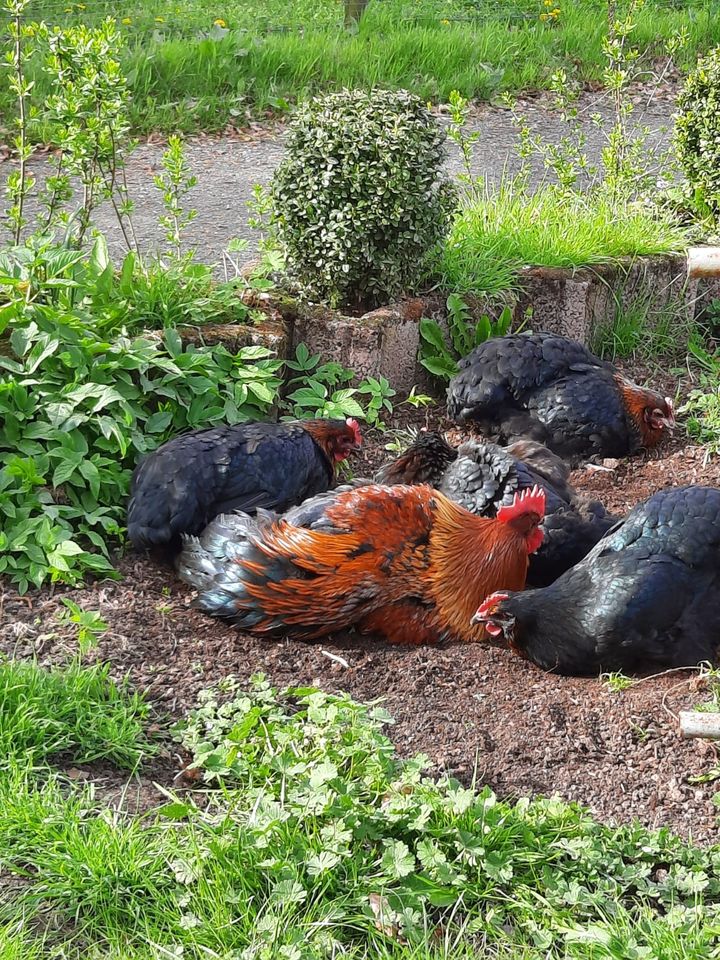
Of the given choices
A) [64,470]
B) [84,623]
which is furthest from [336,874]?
[64,470]

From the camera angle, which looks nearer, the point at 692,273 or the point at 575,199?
the point at 692,273

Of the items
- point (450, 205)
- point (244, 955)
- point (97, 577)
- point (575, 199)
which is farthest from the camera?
point (575, 199)

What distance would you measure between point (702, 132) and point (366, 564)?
425 centimetres

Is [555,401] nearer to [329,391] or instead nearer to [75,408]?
[329,391]

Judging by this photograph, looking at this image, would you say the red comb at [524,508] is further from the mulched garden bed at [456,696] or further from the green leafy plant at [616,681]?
the green leafy plant at [616,681]

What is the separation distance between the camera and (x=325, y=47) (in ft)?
33.6

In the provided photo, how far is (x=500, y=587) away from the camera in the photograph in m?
4.48

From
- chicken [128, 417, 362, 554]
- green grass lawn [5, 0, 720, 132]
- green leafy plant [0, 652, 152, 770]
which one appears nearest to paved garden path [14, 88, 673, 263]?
green grass lawn [5, 0, 720, 132]

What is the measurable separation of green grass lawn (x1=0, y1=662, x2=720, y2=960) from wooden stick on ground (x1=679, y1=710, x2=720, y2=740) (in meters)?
0.54

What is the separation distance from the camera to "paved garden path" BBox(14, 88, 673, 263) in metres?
7.37

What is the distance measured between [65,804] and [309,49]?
865 centimetres

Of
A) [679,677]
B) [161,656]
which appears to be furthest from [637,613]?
[161,656]

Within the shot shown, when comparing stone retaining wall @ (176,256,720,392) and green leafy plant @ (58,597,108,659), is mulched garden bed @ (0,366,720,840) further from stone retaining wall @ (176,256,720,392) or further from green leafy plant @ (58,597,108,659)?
stone retaining wall @ (176,256,720,392)

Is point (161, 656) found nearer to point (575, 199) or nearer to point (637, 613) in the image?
point (637, 613)
